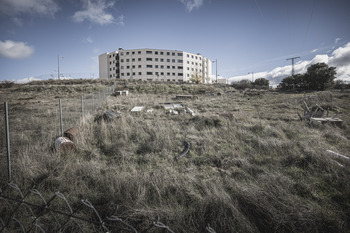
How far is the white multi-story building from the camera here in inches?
2350

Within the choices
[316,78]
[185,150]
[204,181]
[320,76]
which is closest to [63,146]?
[185,150]

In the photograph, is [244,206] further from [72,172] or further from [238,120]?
[238,120]

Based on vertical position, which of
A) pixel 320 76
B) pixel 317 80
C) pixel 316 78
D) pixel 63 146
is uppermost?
pixel 320 76

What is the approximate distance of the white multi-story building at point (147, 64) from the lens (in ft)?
196

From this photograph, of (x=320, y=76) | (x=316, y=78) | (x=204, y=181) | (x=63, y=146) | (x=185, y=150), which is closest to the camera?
(x=204, y=181)

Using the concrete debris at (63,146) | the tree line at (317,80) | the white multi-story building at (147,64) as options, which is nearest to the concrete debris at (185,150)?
the concrete debris at (63,146)

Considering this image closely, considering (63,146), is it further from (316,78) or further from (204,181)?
(316,78)

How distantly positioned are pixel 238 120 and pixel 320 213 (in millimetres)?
5906

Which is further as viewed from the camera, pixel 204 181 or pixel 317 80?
pixel 317 80

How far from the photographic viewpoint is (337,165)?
312 cm

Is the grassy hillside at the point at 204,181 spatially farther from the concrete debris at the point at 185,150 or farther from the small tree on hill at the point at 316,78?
the small tree on hill at the point at 316,78

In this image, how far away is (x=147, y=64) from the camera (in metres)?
59.7

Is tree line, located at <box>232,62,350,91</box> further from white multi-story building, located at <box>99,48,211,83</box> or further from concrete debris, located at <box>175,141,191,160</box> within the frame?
concrete debris, located at <box>175,141,191,160</box>

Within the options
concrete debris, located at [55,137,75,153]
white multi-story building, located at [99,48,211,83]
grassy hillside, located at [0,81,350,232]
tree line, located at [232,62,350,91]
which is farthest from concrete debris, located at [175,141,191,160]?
white multi-story building, located at [99,48,211,83]
